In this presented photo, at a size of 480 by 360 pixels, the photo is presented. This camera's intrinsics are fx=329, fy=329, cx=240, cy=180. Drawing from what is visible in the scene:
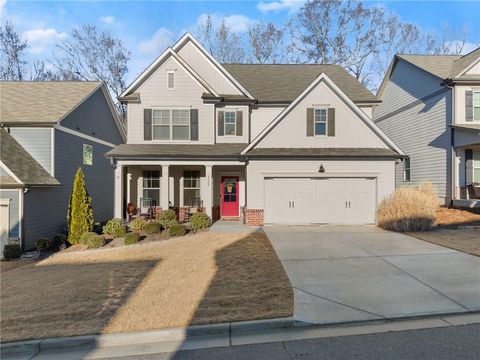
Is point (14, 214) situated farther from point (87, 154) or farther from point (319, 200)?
point (319, 200)

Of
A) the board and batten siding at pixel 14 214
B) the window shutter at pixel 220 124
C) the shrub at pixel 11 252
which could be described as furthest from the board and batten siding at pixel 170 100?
the shrub at pixel 11 252

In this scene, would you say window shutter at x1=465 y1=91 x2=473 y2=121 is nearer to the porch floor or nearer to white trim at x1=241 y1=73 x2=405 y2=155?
white trim at x1=241 y1=73 x2=405 y2=155

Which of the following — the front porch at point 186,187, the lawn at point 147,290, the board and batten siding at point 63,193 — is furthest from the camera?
the front porch at point 186,187

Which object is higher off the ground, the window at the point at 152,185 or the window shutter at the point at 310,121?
the window shutter at the point at 310,121

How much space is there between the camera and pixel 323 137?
14781 mm

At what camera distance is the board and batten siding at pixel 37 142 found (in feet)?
49.9

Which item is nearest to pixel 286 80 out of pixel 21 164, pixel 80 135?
pixel 80 135

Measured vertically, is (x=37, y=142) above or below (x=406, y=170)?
above

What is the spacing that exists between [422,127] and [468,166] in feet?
13.0

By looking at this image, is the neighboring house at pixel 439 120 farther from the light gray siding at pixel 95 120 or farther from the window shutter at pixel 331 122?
the light gray siding at pixel 95 120

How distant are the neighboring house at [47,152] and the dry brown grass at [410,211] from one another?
14.5 m

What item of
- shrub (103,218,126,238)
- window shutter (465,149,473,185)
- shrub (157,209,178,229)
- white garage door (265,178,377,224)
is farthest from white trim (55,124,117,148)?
window shutter (465,149,473,185)

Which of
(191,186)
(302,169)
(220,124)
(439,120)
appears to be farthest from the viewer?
(439,120)

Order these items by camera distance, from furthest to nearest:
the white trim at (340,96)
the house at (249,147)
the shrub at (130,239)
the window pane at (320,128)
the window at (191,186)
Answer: the window at (191,186)
the window pane at (320,128)
the white trim at (340,96)
the house at (249,147)
the shrub at (130,239)
